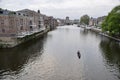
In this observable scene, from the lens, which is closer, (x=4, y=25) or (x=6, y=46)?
(x=6, y=46)

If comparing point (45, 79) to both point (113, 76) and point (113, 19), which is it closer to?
point (113, 76)

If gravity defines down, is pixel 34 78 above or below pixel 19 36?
below

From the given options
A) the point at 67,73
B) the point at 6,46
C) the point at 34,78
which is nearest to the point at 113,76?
the point at 67,73

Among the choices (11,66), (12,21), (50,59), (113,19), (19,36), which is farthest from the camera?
(113,19)

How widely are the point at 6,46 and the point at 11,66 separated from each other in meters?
16.7

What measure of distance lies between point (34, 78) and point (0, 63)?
401 inches

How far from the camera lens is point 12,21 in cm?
5569

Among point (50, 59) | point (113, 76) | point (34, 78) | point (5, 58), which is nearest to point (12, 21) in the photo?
point (5, 58)

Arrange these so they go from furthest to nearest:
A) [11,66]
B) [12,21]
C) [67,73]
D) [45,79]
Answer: [12,21], [11,66], [67,73], [45,79]

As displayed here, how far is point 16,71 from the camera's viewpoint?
27906 mm

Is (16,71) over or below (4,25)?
below

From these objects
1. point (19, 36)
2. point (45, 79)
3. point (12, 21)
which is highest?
point (12, 21)

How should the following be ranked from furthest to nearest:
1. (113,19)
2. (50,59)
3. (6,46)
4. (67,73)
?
(113,19) → (6,46) → (50,59) → (67,73)

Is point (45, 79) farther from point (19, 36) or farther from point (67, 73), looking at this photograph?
point (19, 36)
